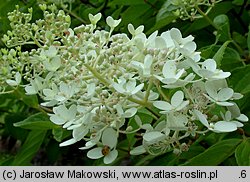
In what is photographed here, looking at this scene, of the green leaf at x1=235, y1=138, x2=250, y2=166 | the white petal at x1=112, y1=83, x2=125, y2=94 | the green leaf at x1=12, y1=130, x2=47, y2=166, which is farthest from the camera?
the green leaf at x1=12, y1=130, x2=47, y2=166

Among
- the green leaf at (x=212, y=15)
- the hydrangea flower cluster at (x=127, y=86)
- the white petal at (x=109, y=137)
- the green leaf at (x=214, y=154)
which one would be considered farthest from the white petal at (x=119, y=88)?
the green leaf at (x=212, y=15)

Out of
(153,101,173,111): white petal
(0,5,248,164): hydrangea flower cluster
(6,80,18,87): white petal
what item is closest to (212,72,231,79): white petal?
(0,5,248,164): hydrangea flower cluster

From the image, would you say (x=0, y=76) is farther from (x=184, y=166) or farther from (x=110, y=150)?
(x=184, y=166)

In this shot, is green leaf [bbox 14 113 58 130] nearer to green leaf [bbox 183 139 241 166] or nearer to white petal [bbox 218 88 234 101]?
green leaf [bbox 183 139 241 166]

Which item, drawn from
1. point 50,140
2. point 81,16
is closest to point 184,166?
point 81,16

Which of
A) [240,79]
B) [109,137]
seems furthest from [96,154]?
[240,79]

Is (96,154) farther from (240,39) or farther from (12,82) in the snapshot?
(240,39)

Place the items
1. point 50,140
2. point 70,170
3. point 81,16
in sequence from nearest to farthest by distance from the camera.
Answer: point 70,170 → point 81,16 → point 50,140
